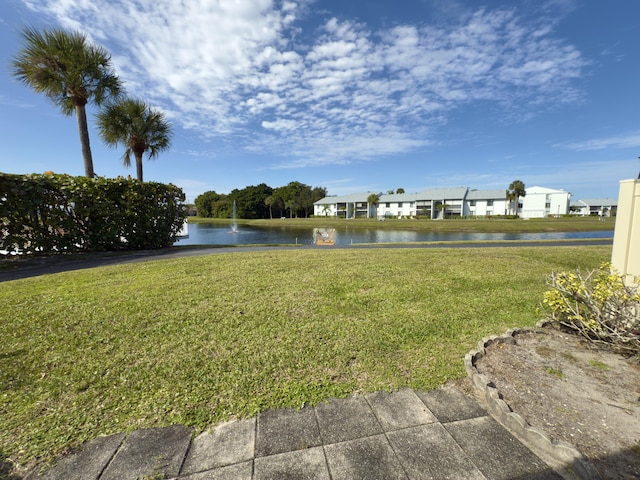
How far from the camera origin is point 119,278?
5.74m

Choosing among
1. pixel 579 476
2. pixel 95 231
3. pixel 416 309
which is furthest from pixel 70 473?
pixel 95 231

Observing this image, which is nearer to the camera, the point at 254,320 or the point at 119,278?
the point at 254,320

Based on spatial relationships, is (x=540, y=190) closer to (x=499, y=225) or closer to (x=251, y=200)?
(x=499, y=225)

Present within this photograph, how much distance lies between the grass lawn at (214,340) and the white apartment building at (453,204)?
206 feet

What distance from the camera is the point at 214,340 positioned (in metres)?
3.23

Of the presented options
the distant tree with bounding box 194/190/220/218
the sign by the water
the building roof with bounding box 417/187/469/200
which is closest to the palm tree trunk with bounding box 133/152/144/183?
the sign by the water

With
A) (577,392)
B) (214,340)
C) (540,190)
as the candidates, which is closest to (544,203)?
(540,190)

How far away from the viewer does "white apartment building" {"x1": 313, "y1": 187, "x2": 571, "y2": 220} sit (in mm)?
61719

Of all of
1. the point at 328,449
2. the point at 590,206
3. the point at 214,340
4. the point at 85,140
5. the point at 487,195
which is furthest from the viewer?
the point at 590,206

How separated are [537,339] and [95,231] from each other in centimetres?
1222

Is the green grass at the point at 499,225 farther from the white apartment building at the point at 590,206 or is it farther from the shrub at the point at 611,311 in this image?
the white apartment building at the point at 590,206

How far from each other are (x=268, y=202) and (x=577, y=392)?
76.2m

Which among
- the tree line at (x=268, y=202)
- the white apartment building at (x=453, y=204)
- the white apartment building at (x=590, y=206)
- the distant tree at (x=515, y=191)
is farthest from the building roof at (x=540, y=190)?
the tree line at (x=268, y=202)

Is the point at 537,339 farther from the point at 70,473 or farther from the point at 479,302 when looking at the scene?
the point at 70,473
